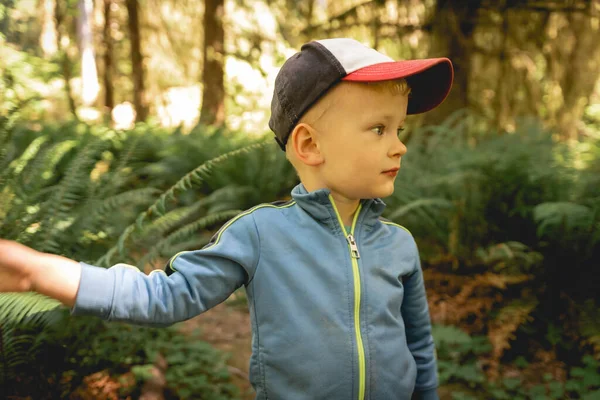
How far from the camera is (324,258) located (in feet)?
5.39

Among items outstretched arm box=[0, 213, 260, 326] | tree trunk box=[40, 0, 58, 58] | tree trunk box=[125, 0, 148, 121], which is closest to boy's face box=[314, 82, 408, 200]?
outstretched arm box=[0, 213, 260, 326]

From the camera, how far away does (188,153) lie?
20.6 ft

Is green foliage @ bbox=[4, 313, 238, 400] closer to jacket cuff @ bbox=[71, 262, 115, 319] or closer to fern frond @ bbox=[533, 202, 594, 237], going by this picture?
jacket cuff @ bbox=[71, 262, 115, 319]

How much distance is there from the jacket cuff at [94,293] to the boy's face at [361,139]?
0.74 m

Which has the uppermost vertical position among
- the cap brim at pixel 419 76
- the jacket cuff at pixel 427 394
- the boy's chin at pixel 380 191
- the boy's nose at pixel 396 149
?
the cap brim at pixel 419 76

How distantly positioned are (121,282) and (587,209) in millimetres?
2915

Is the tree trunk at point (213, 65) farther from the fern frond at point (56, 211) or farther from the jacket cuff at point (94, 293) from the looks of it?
the jacket cuff at point (94, 293)

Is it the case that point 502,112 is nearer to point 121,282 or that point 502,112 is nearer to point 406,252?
point 406,252

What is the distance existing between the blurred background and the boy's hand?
0.45 ft

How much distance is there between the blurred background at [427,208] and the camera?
2.54 metres

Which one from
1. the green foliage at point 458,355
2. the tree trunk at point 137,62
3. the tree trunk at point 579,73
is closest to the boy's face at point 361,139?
the green foliage at point 458,355

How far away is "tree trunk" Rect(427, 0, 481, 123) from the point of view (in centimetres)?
570

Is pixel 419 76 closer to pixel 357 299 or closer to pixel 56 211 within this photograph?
pixel 357 299

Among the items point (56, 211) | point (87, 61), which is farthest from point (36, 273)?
point (87, 61)
